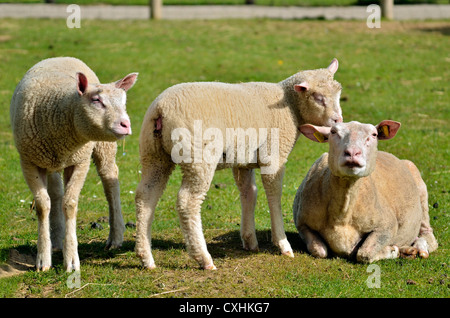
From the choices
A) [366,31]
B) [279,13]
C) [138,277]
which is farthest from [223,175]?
[279,13]

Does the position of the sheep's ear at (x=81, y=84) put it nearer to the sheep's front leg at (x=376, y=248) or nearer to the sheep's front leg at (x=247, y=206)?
the sheep's front leg at (x=247, y=206)

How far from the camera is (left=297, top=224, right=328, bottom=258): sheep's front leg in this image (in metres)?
7.50

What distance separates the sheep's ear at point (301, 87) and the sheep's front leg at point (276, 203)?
0.87 metres

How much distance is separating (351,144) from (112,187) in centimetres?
285

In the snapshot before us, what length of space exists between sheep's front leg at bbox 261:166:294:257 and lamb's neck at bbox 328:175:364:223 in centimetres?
56

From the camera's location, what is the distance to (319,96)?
744 centimetres

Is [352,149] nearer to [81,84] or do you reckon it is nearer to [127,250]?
[81,84]

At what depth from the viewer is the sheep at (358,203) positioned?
702 cm

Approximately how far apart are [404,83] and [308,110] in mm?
9546

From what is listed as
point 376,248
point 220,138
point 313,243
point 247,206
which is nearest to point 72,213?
point 220,138

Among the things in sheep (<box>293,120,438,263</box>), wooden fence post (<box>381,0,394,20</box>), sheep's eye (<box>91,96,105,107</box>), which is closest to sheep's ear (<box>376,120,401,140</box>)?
sheep (<box>293,120,438,263</box>)

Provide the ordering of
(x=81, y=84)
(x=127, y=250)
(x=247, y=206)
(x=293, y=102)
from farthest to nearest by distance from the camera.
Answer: (x=127, y=250) → (x=247, y=206) → (x=293, y=102) → (x=81, y=84)

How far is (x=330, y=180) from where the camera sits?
295 inches
